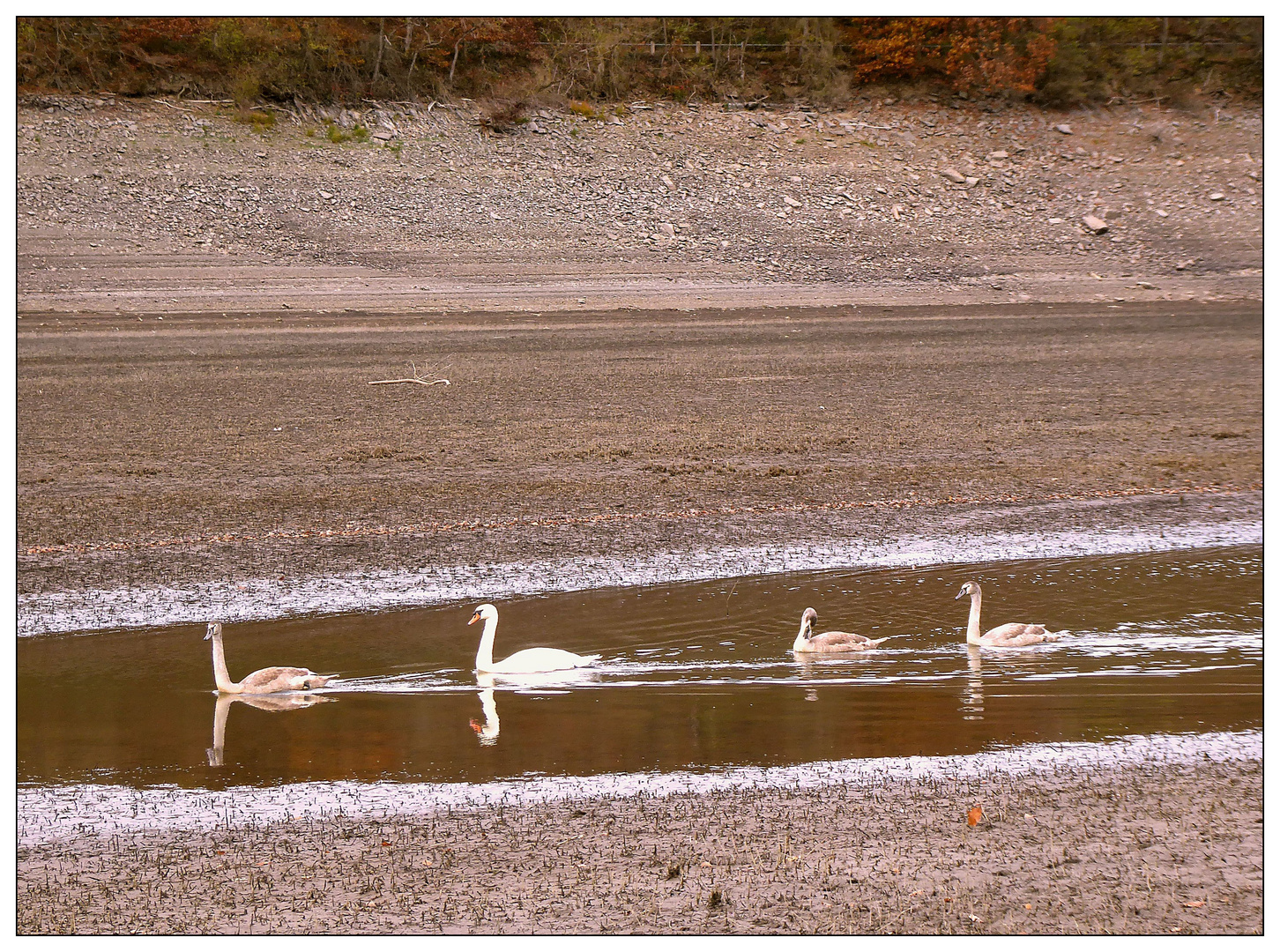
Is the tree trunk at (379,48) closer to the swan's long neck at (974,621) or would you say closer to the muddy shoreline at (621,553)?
the muddy shoreline at (621,553)

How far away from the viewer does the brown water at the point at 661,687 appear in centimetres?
675

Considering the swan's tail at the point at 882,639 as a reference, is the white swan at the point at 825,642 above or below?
above

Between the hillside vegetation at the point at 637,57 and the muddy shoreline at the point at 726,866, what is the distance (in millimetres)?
27274

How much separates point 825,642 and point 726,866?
306cm

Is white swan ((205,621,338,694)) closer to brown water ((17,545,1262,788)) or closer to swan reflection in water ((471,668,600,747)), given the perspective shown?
brown water ((17,545,1262,788))

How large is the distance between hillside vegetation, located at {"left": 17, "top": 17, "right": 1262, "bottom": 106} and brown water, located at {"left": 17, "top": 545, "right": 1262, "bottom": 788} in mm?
24064

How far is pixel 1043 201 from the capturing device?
108ft

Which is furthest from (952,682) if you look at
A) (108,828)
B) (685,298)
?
(685,298)

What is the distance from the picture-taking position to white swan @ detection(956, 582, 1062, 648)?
8438 mm

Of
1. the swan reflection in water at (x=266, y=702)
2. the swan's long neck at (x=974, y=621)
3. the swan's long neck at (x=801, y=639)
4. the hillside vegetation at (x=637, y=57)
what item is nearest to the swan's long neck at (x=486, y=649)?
the swan reflection in water at (x=266, y=702)

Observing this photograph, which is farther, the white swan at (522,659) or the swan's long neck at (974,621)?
the swan's long neck at (974,621)

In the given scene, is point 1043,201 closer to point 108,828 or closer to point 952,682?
point 952,682

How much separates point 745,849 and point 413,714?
260 centimetres

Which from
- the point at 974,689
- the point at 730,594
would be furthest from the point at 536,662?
the point at 974,689
